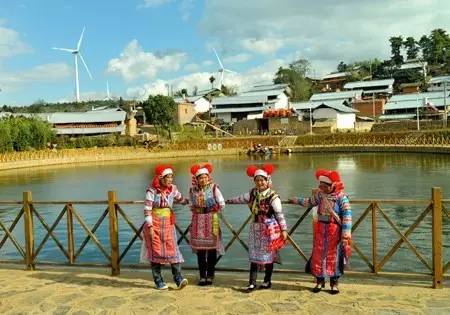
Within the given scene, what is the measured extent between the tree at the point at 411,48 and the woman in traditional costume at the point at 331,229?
10821cm

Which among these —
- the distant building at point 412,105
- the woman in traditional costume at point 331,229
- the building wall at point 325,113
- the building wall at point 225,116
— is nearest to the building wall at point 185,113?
the building wall at point 225,116

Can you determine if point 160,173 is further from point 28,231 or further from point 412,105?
point 412,105

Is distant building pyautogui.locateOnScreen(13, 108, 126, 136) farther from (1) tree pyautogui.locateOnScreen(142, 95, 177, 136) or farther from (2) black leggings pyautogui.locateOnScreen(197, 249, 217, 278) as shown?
(2) black leggings pyautogui.locateOnScreen(197, 249, 217, 278)

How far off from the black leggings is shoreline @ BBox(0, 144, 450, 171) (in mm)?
44370

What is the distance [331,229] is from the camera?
5.80 meters

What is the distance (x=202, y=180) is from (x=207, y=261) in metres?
1.15

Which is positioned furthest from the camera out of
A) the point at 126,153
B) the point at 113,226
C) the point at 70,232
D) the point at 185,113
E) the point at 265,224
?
the point at 185,113

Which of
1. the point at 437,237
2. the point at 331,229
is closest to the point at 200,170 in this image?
the point at 331,229

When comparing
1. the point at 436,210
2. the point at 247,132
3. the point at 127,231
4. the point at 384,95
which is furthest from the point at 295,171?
the point at 384,95

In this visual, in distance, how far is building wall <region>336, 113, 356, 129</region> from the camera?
67562 millimetres

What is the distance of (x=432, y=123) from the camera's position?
59438mm

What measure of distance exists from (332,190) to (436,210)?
4.33 feet

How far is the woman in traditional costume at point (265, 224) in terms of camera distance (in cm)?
597

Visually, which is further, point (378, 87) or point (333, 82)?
point (333, 82)
